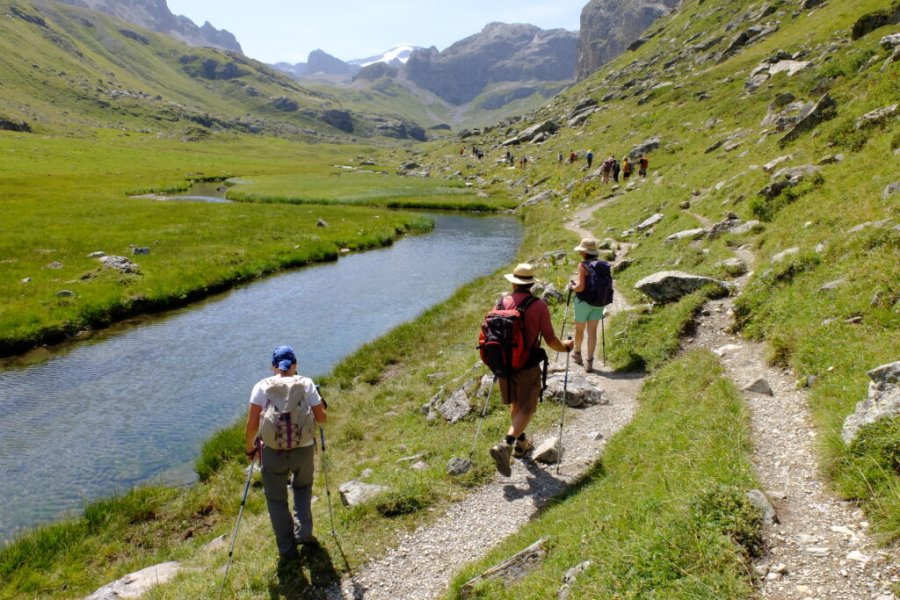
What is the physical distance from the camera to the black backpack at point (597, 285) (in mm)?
15352

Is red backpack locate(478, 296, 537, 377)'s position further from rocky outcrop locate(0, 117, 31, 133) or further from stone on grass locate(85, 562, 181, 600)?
→ rocky outcrop locate(0, 117, 31, 133)

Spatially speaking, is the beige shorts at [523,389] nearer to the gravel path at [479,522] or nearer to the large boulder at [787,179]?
the gravel path at [479,522]

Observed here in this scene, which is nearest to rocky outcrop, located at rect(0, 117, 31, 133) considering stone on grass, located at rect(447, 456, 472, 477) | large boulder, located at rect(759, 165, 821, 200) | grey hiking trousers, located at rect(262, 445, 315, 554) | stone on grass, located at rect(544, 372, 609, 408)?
grey hiking trousers, located at rect(262, 445, 315, 554)

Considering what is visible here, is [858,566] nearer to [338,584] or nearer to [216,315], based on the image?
[338,584]

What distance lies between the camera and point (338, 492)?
505 inches

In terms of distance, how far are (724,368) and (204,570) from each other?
40.7ft

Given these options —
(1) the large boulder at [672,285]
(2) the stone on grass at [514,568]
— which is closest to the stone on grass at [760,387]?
(2) the stone on grass at [514,568]

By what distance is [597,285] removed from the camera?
50.3 ft

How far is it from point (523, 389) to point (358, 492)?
4566 millimetres

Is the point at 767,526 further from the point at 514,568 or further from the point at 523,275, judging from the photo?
the point at 523,275

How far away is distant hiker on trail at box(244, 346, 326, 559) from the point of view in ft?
31.1

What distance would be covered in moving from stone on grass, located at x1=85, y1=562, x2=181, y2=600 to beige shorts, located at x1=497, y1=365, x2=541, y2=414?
25.8 feet

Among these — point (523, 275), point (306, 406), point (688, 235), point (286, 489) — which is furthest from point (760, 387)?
point (688, 235)

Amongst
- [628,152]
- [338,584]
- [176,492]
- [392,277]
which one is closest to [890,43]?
[628,152]
